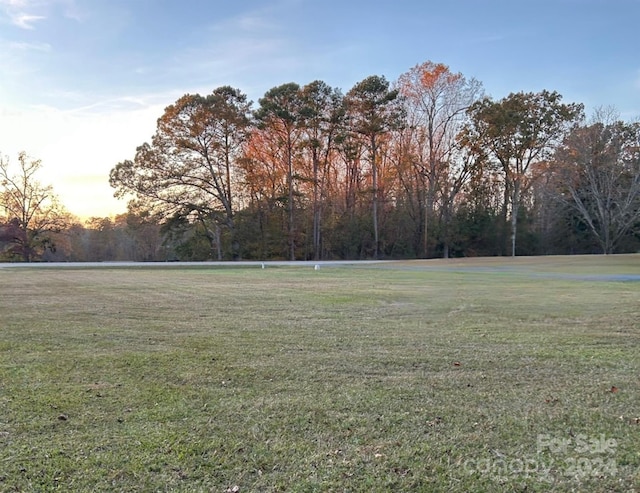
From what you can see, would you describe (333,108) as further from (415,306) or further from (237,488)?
(237,488)

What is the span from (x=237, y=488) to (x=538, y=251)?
3042 centimetres

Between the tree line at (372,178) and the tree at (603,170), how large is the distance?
8cm

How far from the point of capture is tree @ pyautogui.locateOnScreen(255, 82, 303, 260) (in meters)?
24.1

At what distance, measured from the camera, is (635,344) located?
4383mm

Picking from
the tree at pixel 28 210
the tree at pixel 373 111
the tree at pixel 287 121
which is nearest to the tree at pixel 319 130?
the tree at pixel 287 121

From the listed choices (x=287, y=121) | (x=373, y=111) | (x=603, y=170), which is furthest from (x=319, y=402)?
(x=603, y=170)

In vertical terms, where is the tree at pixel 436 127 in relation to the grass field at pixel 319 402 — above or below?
above

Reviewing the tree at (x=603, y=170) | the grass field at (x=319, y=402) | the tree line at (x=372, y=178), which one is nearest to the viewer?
the grass field at (x=319, y=402)

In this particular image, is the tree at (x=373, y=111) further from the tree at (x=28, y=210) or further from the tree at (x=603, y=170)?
the tree at (x=28, y=210)

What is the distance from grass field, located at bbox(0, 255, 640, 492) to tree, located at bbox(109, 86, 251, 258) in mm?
18240

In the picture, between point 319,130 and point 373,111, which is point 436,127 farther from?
point 319,130

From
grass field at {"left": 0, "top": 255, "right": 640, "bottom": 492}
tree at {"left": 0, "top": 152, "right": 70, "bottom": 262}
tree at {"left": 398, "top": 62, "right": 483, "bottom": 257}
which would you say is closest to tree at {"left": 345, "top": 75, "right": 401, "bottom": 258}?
tree at {"left": 398, "top": 62, "right": 483, "bottom": 257}

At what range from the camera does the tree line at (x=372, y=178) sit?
23.8m

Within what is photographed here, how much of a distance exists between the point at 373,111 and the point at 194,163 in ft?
33.6
